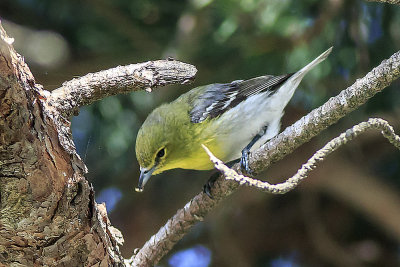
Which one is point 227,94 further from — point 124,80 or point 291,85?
point 124,80

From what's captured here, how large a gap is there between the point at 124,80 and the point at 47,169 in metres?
0.35

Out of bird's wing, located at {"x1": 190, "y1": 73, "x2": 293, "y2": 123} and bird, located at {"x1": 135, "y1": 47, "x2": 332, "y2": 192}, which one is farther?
bird's wing, located at {"x1": 190, "y1": 73, "x2": 293, "y2": 123}

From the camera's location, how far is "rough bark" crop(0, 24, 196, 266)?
1223 mm

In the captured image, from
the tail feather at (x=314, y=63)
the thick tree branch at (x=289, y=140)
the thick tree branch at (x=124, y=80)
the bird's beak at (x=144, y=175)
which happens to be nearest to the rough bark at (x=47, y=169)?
the thick tree branch at (x=124, y=80)

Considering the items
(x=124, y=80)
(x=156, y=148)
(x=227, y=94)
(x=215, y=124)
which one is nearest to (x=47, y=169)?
(x=124, y=80)

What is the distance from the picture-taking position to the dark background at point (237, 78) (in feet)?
9.50

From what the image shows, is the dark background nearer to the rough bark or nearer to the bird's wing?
the bird's wing

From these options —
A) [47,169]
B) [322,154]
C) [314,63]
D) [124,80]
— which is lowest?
[322,154]

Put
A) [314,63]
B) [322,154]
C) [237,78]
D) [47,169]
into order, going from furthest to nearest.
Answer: [237,78] → [314,63] → [322,154] → [47,169]

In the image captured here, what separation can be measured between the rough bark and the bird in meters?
1.12

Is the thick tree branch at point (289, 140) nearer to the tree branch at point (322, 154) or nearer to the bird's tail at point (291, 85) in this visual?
the tree branch at point (322, 154)

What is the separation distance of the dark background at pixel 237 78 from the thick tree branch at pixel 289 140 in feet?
3.61

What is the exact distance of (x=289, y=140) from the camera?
5.44 ft

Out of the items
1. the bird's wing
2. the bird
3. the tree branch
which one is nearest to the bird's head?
the bird
